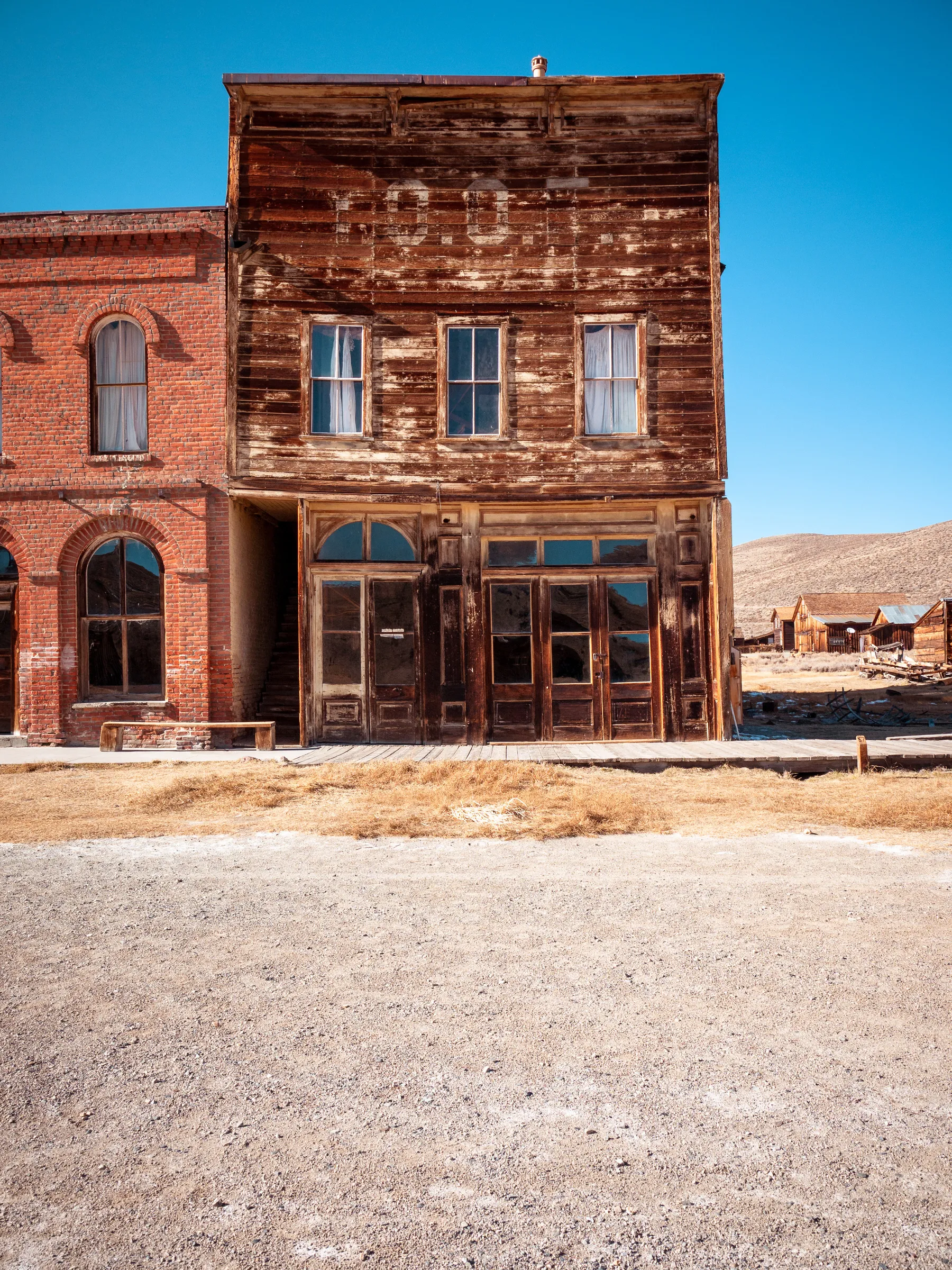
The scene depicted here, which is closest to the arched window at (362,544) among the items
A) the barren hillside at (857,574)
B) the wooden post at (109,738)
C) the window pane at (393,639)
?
the window pane at (393,639)

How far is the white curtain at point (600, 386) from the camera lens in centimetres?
1278

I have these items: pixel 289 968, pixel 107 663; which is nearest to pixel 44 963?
pixel 289 968

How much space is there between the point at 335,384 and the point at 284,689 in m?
5.24

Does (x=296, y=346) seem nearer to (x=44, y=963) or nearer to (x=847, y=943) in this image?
(x=44, y=963)

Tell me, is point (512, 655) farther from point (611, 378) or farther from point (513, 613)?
point (611, 378)

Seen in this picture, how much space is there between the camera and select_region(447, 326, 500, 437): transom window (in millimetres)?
12797

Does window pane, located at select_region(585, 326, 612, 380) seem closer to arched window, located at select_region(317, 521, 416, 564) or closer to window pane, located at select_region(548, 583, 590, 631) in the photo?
window pane, located at select_region(548, 583, 590, 631)

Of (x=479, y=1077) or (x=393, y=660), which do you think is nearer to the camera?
(x=479, y=1077)

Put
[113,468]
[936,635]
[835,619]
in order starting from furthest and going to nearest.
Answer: [835,619], [936,635], [113,468]

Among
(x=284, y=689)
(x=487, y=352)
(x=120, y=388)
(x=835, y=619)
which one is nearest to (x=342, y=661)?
(x=284, y=689)

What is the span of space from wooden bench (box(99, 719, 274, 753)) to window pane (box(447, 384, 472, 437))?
5.23 m

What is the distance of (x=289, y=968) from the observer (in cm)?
423

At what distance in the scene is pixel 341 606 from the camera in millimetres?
12977

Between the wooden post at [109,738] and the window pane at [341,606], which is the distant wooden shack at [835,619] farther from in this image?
the wooden post at [109,738]
